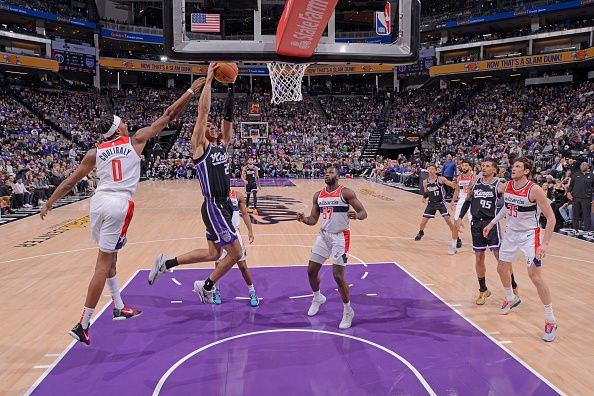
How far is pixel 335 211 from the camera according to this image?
521 centimetres

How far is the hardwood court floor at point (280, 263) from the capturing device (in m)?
4.51

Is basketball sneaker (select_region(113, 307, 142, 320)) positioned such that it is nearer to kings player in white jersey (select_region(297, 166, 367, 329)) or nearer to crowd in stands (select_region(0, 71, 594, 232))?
kings player in white jersey (select_region(297, 166, 367, 329))

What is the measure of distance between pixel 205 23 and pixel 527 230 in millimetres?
4759

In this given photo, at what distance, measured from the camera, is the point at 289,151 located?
3347 cm

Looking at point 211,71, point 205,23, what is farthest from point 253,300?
point 205,23

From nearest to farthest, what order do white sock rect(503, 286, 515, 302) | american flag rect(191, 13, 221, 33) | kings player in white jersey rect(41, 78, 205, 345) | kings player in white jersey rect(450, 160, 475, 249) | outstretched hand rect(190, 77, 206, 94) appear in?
kings player in white jersey rect(41, 78, 205, 345)
outstretched hand rect(190, 77, 206, 94)
white sock rect(503, 286, 515, 302)
american flag rect(191, 13, 221, 33)
kings player in white jersey rect(450, 160, 475, 249)

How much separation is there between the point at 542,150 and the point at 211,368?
71.5ft

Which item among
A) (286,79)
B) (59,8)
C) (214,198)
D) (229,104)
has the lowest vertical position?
(214,198)

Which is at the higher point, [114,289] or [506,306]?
[114,289]

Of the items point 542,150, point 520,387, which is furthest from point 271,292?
point 542,150

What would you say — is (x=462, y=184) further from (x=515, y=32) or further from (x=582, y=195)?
(x=515, y=32)

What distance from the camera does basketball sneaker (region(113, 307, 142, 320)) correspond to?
522cm

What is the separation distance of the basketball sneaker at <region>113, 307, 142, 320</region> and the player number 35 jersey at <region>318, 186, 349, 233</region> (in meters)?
2.37

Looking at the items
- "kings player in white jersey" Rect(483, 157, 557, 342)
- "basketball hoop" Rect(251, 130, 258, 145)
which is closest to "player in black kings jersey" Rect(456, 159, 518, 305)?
"kings player in white jersey" Rect(483, 157, 557, 342)
